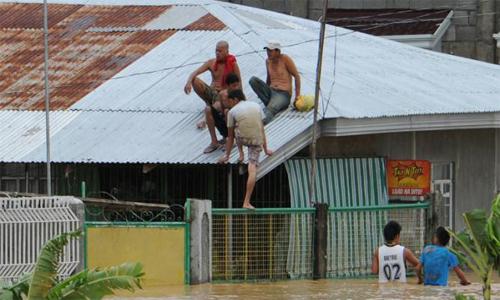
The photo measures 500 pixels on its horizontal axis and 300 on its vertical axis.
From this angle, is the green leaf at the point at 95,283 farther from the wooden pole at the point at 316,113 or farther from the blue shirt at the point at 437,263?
the wooden pole at the point at 316,113

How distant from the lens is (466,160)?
27734mm

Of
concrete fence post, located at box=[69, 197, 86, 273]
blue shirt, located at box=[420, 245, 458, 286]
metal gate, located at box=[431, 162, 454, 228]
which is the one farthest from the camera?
metal gate, located at box=[431, 162, 454, 228]

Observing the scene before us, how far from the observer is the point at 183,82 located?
84.9 ft

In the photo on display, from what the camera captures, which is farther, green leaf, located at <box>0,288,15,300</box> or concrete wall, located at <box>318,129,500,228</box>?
concrete wall, located at <box>318,129,500,228</box>

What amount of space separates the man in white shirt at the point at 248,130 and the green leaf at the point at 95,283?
339 inches

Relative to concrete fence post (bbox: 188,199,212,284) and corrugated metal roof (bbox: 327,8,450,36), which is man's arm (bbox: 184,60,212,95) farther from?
corrugated metal roof (bbox: 327,8,450,36)

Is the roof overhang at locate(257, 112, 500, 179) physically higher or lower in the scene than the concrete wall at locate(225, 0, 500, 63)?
lower

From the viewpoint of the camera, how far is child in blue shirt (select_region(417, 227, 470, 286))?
1942cm

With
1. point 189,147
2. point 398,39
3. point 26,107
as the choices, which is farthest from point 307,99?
point 398,39

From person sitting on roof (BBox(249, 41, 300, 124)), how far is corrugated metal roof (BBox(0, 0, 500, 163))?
21 centimetres

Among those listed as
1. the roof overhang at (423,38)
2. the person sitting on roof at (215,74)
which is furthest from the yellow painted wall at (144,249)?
the roof overhang at (423,38)

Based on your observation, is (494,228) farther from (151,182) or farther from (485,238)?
(151,182)

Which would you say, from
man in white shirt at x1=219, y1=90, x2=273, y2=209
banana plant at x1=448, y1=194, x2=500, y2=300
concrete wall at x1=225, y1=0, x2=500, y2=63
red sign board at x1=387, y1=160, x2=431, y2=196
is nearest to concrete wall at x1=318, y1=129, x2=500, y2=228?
red sign board at x1=387, y1=160, x2=431, y2=196

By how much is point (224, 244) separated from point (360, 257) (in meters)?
2.36
